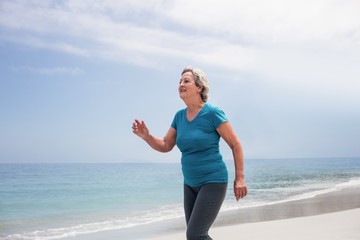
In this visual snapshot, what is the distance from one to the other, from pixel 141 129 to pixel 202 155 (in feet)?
1.87

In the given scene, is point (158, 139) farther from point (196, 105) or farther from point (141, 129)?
point (196, 105)

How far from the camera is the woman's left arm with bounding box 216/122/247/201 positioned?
3.05m

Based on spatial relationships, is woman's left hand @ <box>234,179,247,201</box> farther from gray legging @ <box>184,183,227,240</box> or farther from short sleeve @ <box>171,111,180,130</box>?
short sleeve @ <box>171,111,180,130</box>

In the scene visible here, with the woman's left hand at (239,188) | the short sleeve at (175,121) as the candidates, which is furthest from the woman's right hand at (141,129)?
the woman's left hand at (239,188)

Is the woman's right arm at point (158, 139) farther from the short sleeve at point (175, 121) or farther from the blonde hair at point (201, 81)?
the blonde hair at point (201, 81)

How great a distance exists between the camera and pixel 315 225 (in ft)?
24.6

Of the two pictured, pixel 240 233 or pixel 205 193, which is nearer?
pixel 205 193

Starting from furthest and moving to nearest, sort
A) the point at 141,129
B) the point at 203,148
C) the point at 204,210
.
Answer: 1. the point at 141,129
2. the point at 203,148
3. the point at 204,210

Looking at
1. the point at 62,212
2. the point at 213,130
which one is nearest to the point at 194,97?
the point at 213,130

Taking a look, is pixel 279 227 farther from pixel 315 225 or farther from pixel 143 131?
pixel 143 131

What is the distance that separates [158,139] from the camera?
11.3 ft

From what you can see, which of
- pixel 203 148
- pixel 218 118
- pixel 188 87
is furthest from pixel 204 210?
pixel 188 87

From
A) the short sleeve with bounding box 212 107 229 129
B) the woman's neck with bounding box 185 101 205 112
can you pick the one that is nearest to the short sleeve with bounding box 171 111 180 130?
the woman's neck with bounding box 185 101 205 112

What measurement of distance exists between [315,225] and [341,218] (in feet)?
2.91
